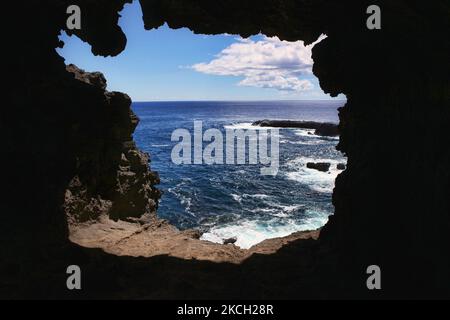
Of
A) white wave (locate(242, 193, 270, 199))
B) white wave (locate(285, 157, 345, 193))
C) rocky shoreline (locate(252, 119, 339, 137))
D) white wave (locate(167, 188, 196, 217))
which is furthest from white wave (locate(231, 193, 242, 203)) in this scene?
rocky shoreline (locate(252, 119, 339, 137))

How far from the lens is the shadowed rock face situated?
37.2ft

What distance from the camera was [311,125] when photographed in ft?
410

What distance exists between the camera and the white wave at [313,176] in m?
52.1

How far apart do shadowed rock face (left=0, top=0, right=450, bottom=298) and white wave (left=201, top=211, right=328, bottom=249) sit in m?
16.3

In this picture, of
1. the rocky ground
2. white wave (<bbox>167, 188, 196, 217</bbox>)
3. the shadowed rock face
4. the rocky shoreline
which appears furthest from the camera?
the rocky shoreline

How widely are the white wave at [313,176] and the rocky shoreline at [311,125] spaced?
38.6 metres

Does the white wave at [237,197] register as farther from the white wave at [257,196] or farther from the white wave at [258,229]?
the white wave at [258,229]

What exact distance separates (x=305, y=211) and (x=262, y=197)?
7.26 meters

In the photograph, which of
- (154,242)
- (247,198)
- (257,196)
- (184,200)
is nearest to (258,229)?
(247,198)

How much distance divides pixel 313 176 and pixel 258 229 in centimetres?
2435

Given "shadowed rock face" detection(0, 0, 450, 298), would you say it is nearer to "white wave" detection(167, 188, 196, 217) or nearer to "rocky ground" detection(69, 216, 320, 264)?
"rocky ground" detection(69, 216, 320, 264)
